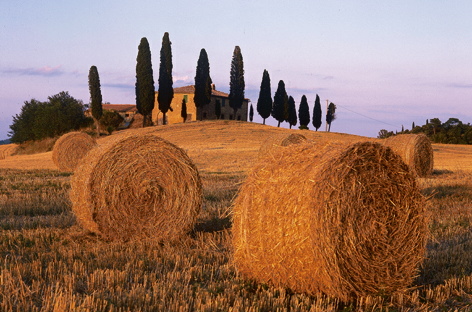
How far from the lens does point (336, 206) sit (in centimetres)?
500

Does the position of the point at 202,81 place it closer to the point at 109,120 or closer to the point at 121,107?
the point at 109,120

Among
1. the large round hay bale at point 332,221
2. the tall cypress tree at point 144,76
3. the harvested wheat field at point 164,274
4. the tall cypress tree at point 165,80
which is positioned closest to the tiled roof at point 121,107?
the tall cypress tree at point 165,80

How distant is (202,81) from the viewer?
57.3m

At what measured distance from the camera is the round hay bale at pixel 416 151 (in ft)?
61.0

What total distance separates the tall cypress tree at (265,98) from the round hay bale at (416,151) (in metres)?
43.4

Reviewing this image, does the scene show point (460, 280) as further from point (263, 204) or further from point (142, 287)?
point (142, 287)

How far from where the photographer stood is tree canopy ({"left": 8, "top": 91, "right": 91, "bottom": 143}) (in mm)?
54531

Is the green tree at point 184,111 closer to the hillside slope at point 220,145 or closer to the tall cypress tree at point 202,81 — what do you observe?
the tall cypress tree at point 202,81

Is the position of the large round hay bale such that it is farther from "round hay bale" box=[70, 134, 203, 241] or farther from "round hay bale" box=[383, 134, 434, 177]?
"round hay bale" box=[383, 134, 434, 177]

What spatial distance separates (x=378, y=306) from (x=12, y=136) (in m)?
66.5

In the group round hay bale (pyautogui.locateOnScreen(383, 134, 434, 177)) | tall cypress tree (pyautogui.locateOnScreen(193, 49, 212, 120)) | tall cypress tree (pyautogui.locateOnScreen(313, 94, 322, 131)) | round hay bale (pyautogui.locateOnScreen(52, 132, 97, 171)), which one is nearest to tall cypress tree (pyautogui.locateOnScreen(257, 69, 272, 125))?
tall cypress tree (pyautogui.locateOnScreen(193, 49, 212, 120))

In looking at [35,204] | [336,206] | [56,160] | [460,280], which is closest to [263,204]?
[336,206]

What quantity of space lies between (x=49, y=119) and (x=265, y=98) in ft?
88.4

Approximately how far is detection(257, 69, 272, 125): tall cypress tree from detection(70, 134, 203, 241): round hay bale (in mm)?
54796
